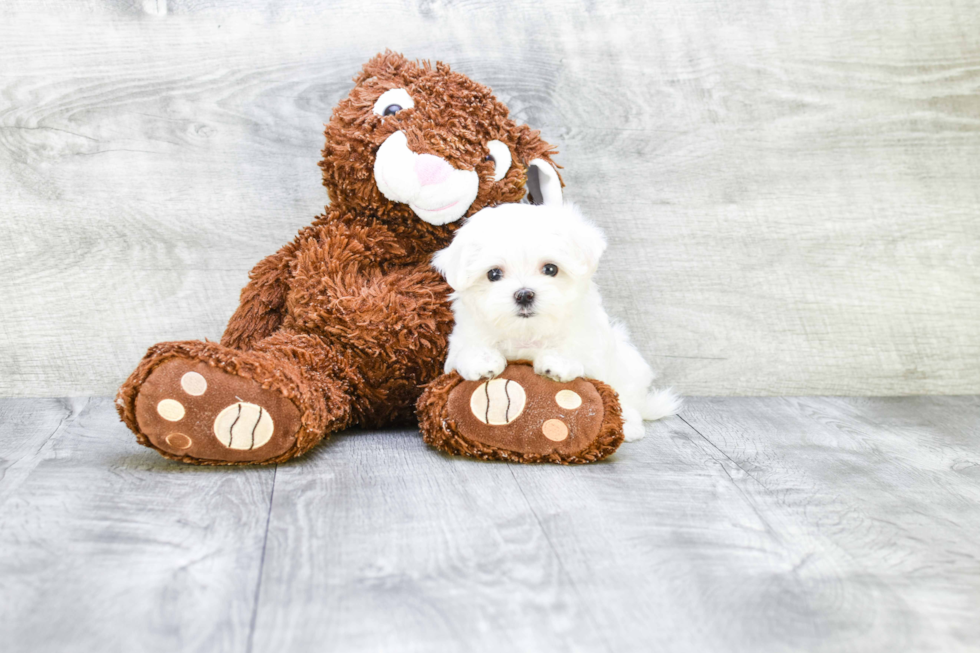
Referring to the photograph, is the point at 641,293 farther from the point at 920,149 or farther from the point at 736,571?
the point at 736,571

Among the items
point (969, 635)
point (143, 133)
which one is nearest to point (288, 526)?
point (969, 635)

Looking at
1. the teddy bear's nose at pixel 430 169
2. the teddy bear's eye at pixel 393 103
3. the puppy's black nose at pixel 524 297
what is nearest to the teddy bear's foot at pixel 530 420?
the puppy's black nose at pixel 524 297

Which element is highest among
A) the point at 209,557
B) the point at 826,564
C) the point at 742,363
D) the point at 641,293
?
the point at 209,557

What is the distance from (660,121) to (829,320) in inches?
23.9

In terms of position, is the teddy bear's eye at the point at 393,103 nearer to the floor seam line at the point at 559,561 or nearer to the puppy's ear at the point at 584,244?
the puppy's ear at the point at 584,244

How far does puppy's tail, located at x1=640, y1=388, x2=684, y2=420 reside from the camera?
1574 millimetres

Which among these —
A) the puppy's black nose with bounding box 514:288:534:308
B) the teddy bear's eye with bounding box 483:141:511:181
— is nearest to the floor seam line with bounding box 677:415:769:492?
the puppy's black nose with bounding box 514:288:534:308

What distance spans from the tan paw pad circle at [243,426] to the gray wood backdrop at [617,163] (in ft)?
2.13

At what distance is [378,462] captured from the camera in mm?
1233

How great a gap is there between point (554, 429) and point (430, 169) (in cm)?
46

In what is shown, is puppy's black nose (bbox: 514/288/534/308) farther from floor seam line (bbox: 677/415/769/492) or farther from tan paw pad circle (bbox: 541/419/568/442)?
floor seam line (bbox: 677/415/769/492)

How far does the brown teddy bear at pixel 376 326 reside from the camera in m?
1.14

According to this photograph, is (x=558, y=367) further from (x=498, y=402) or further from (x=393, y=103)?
(x=393, y=103)

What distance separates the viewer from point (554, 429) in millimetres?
1209
